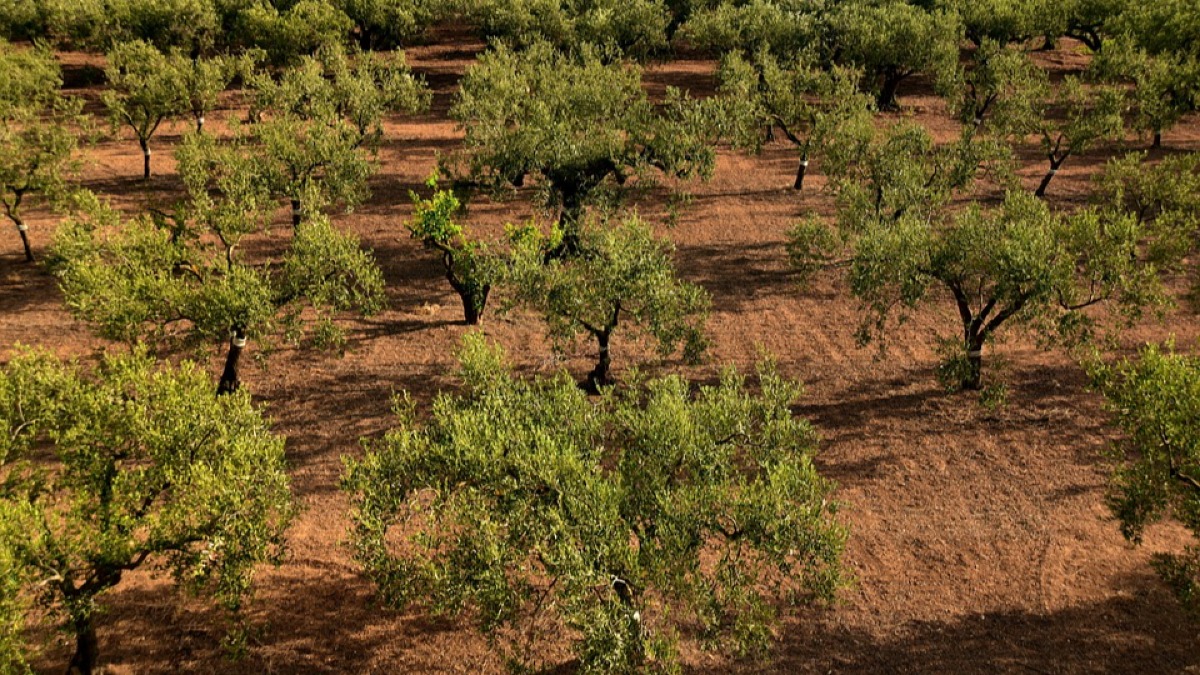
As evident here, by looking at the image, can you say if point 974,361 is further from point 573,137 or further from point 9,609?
point 9,609

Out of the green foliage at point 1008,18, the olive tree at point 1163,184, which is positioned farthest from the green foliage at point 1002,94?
the olive tree at point 1163,184

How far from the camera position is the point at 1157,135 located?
6309cm

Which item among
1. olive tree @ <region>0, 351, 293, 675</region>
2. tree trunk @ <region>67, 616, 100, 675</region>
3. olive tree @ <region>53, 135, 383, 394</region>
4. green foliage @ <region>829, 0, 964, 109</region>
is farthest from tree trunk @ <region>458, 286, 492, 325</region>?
green foliage @ <region>829, 0, 964, 109</region>

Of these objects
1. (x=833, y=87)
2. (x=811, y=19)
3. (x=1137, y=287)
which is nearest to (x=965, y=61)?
(x=811, y=19)

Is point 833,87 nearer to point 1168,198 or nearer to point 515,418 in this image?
point 1168,198

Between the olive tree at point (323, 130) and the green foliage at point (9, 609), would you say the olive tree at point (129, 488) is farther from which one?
the olive tree at point (323, 130)

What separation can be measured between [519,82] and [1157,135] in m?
53.0

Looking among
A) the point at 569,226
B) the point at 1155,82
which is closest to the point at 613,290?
the point at 569,226

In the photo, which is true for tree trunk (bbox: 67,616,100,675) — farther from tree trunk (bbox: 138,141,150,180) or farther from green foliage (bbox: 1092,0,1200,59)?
green foliage (bbox: 1092,0,1200,59)

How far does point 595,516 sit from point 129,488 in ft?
43.3

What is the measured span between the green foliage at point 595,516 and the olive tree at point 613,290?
907cm

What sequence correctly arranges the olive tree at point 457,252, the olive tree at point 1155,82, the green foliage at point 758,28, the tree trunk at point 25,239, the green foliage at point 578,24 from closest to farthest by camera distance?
Answer: the olive tree at point 457,252, the tree trunk at point 25,239, the olive tree at point 1155,82, the green foliage at point 758,28, the green foliage at point 578,24

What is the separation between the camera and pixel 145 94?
178 feet

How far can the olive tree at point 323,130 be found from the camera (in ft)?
145
